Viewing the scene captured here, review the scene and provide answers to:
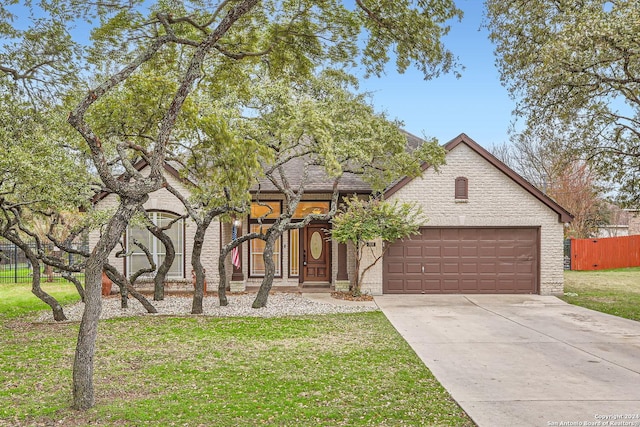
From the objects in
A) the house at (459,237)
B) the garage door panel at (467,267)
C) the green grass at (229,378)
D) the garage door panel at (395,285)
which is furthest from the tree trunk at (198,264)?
the garage door panel at (467,267)

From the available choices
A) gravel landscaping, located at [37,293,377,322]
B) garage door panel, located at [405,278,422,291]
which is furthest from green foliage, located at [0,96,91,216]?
garage door panel, located at [405,278,422,291]

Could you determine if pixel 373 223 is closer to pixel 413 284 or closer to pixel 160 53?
pixel 413 284

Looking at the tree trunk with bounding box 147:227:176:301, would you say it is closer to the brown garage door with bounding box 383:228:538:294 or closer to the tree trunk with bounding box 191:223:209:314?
the tree trunk with bounding box 191:223:209:314

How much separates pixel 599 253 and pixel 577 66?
69.4 feet

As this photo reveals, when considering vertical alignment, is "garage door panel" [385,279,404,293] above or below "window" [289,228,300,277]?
below

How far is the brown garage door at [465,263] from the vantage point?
653 inches

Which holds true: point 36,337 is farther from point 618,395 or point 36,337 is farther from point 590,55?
point 590,55

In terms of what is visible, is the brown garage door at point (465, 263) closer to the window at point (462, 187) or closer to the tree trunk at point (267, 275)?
the window at point (462, 187)

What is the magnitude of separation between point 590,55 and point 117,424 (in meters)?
10.0

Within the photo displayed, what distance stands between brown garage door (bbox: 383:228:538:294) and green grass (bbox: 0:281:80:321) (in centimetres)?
1062

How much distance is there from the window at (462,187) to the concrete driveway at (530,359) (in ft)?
12.6

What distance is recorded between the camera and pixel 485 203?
54.0ft

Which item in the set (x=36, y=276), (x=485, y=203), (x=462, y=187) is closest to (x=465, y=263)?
(x=485, y=203)

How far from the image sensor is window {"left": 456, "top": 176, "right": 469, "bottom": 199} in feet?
53.9
